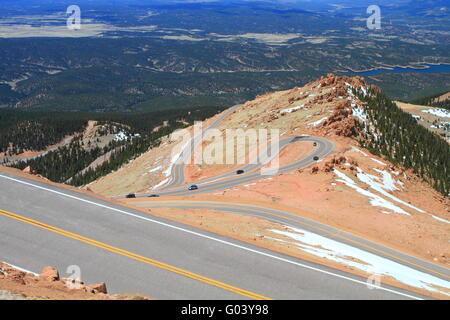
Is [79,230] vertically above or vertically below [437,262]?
above

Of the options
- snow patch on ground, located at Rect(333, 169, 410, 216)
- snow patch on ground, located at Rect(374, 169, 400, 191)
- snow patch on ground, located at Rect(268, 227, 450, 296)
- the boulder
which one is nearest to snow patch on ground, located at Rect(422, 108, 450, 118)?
snow patch on ground, located at Rect(374, 169, 400, 191)

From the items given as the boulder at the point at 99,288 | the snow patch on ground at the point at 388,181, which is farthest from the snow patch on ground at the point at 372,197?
the boulder at the point at 99,288

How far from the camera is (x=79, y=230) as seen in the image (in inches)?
1123

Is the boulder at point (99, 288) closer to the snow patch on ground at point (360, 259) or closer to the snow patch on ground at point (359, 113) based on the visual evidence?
the snow patch on ground at point (360, 259)

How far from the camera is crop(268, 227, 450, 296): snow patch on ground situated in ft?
102

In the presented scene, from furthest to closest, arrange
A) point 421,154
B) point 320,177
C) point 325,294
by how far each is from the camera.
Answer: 1. point 421,154
2. point 320,177
3. point 325,294

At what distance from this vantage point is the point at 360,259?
3412 centimetres

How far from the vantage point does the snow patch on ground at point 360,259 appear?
102ft

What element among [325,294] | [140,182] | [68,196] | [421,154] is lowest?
[140,182]

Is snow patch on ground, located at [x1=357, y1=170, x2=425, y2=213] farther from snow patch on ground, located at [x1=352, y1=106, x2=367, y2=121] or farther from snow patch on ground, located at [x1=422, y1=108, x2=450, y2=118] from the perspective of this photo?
snow patch on ground, located at [x1=422, y1=108, x2=450, y2=118]

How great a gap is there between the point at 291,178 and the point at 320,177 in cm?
415

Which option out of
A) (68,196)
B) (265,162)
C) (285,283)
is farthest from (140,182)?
(285,283)

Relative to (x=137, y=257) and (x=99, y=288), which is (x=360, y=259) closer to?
(x=137, y=257)
